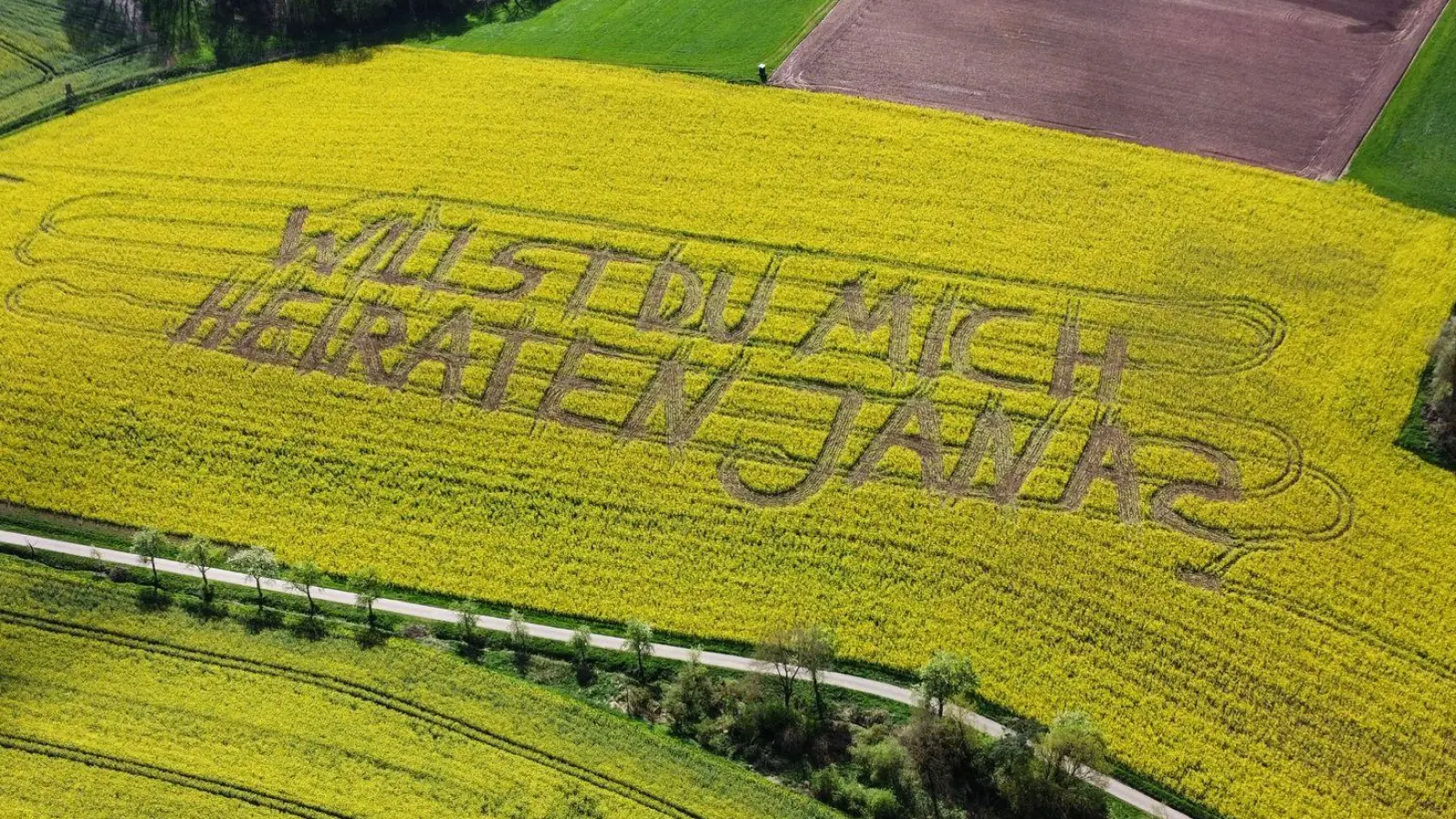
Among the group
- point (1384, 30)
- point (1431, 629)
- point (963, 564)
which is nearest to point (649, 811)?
point (963, 564)

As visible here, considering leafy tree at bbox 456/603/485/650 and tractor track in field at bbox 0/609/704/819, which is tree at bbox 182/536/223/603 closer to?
tractor track in field at bbox 0/609/704/819

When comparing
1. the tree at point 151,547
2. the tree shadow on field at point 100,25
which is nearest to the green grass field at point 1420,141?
the tree at point 151,547

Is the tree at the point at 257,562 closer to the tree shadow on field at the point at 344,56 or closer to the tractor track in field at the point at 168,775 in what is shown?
the tractor track in field at the point at 168,775

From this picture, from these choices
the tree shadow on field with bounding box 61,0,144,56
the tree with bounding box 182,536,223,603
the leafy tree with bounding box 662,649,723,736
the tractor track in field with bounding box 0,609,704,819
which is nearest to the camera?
the tractor track in field with bounding box 0,609,704,819

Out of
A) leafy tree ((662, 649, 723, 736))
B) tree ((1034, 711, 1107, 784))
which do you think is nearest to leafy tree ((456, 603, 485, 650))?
leafy tree ((662, 649, 723, 736))

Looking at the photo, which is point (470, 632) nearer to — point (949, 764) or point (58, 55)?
point (949, 764)

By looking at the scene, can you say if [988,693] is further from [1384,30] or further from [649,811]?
[1384,30]
